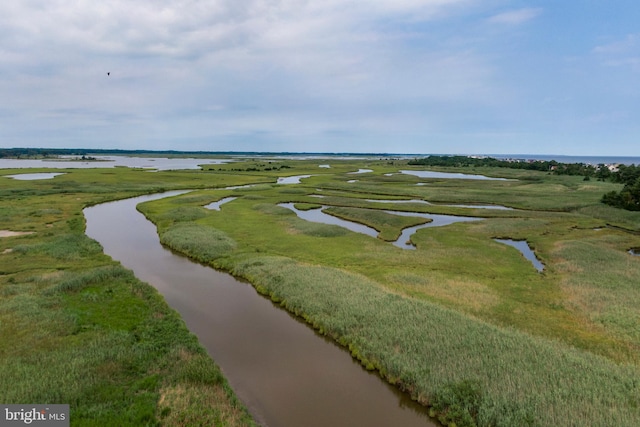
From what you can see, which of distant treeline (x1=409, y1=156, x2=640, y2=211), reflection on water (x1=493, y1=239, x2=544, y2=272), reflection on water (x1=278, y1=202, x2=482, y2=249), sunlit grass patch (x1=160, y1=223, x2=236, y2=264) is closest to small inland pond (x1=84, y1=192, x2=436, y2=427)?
sunlit grass patch (x1=160, y1=223, x2=236, y2=264)

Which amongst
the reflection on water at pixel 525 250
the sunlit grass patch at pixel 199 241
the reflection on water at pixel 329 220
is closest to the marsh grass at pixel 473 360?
the sunlit grass patch at pixel 199 241

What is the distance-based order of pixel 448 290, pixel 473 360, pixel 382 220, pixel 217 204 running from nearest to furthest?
pixel 473 360
pixel 448 290
pixel 382 220
pixel 217 204

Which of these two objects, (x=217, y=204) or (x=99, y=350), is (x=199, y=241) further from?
(x=217, y=204)

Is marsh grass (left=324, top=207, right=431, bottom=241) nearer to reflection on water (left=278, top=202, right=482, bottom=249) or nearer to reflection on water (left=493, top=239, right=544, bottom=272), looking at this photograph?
reflection on water (left=278, top=202, right=482, bottom=249)

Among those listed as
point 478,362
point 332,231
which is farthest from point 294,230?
point 478,362

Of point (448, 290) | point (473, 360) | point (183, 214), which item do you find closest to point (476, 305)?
point (448, 290)

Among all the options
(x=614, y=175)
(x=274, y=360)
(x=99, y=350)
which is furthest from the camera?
(x=614, y=175)

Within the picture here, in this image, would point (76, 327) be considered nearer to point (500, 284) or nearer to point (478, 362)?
point (478, 362)
